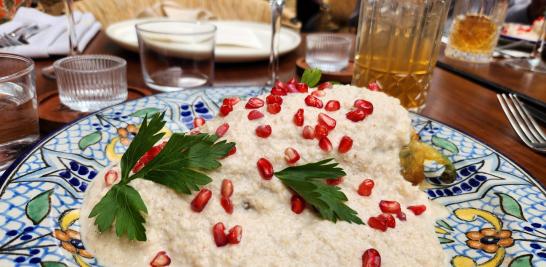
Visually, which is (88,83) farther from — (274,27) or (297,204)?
(297,204)

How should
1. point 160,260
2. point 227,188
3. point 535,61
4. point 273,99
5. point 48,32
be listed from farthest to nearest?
point 535,61 → point 48,32 → point 273,99 → point 227,188 → point 160,260

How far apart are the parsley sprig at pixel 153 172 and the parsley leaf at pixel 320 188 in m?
0.22

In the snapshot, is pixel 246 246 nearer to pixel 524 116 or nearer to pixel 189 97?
pixel 189 97

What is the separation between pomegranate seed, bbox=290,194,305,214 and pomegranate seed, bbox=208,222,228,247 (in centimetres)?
24

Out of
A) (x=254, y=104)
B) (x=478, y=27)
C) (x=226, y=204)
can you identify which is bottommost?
(x=226, y=204)

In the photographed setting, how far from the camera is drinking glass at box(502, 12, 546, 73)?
308cm

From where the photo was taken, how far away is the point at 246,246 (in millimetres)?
1198

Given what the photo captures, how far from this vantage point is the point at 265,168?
4.27 feet

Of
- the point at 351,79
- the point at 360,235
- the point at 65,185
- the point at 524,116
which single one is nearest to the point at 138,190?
the point at 65,185

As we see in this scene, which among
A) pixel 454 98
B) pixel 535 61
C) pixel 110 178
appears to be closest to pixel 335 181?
pixel 110 178

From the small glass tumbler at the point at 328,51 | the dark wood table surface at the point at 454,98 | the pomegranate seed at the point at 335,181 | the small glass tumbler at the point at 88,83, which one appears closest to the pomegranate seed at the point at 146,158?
the pomegranate seed at the point at 335,181

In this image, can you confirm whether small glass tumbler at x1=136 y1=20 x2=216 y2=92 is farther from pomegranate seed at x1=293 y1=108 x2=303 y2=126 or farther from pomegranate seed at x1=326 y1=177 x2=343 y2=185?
pomegranate seed at x1=326 y1=177 x2=343 y2=185

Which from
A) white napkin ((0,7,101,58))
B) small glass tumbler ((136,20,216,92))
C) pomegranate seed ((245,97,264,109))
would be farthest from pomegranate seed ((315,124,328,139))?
white napkin ((0,7,101,58))

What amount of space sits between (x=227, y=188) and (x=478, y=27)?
2.73m
